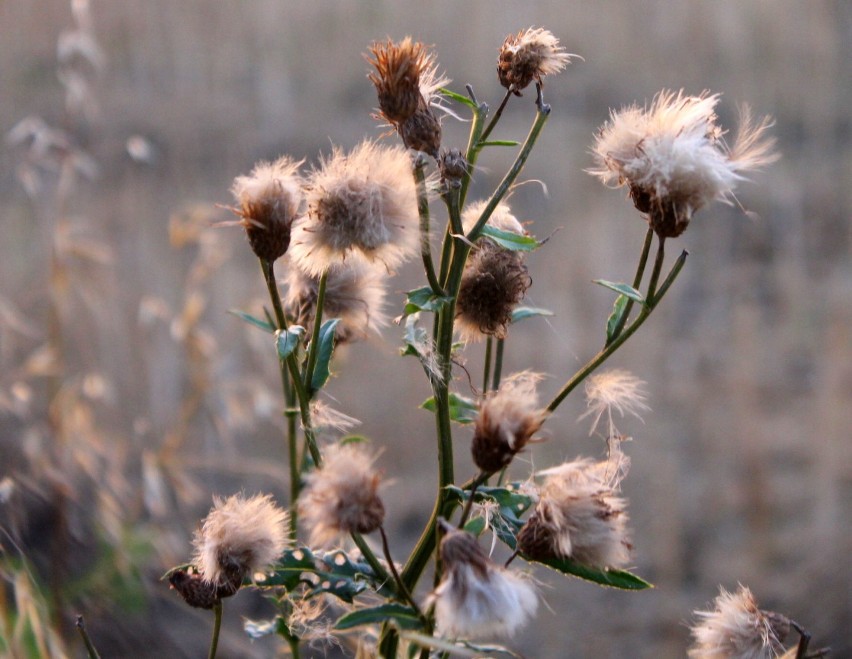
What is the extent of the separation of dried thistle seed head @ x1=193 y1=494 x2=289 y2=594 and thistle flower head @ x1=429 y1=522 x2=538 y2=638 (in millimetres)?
108

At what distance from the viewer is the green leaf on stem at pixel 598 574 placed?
18.9 inches

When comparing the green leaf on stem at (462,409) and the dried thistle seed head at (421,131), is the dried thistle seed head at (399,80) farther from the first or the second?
the green leaf on stem at (462,409)

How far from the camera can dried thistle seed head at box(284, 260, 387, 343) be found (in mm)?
598

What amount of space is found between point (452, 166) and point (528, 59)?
9cm

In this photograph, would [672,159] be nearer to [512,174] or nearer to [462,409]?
[512,174]

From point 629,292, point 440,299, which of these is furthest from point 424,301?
point 629,292

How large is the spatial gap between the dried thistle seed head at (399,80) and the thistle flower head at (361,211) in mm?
27

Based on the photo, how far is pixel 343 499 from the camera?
1.41ft

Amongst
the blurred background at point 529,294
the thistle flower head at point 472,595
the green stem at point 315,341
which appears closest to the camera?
the thistle flower head at point 472,595

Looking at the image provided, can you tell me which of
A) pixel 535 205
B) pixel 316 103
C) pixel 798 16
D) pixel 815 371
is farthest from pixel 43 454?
pixel 798 16

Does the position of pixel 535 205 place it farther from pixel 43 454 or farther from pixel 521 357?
pixel 43 454

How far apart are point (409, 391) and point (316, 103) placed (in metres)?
0.56

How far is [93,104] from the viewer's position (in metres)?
1.58

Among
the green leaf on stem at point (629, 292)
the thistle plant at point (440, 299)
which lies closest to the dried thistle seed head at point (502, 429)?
the thistle plant at point (440, 299)
